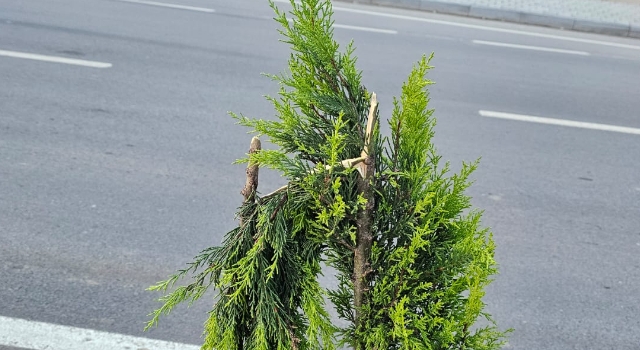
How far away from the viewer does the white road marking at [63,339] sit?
10.8 ft

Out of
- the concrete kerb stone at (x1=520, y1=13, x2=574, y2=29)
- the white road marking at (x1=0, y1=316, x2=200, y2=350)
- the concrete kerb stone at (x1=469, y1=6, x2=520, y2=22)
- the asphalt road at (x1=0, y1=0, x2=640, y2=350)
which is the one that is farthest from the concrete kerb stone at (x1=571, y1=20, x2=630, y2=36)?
the white road marking at (x1=0, y1=316, x2=200, y2=350)

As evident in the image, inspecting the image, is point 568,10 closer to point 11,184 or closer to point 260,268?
point 11,184

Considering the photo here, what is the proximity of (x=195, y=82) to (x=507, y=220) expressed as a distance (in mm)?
3458

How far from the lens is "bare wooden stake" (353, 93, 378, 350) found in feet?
4.91

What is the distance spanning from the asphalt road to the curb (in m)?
1.50

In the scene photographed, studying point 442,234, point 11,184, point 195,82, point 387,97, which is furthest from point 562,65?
point 442,234

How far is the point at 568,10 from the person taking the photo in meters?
11.8

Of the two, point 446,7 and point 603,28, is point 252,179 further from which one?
point 603,28

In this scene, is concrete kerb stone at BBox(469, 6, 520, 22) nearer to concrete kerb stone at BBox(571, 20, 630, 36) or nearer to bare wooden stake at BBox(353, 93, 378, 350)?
concrete kerb stone at BBox(571, 20, 630, 36)

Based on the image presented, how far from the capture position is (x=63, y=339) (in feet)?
11.0

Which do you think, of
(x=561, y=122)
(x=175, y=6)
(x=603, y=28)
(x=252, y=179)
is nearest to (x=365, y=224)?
(x=252, y=179)

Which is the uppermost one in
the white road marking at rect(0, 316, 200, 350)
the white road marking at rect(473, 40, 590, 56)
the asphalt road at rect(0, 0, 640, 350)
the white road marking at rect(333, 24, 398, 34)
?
the white road marking at rect(333, 24, 398, 34)

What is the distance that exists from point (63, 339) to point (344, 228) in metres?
2.29

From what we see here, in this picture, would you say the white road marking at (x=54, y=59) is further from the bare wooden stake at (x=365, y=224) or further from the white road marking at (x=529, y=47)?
the bare wooden stake at (x=365, y=224)
